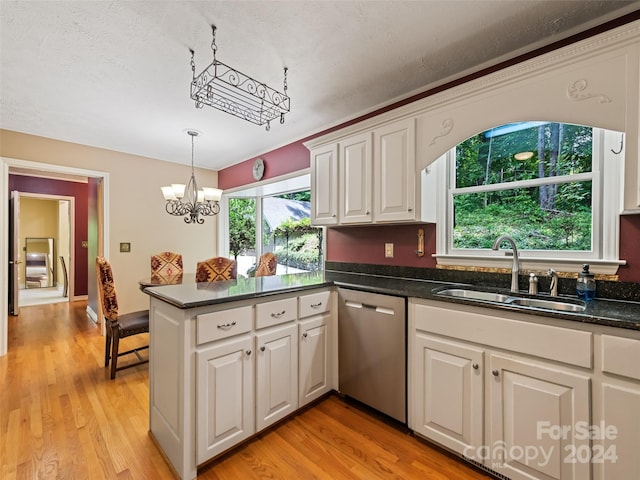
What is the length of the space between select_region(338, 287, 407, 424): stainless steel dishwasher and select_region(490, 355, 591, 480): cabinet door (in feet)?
1.71

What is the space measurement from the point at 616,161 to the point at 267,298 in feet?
7.07

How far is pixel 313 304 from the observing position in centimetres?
213

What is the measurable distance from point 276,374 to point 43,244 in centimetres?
887

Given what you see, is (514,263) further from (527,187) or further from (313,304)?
(313,304)

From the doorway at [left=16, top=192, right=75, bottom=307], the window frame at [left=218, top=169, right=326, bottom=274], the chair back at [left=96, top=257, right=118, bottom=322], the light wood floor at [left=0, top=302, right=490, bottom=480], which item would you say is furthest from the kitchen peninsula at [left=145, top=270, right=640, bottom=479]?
the doorway at [left=16, top=192, right=75, bottom=307]

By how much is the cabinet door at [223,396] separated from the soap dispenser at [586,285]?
1.87 m

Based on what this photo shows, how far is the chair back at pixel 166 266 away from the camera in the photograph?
12.0 feet

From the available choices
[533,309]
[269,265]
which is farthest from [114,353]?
[533,309]

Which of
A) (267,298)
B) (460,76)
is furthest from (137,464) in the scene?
(460,76)

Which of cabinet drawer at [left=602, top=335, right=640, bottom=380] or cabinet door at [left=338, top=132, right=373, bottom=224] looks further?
cabinet door at [left=338, top=132, right=373, bottom=224]

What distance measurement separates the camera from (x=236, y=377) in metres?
1.66

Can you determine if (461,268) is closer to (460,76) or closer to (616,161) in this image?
(616,161)

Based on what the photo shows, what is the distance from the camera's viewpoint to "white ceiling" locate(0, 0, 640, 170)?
1.58 m

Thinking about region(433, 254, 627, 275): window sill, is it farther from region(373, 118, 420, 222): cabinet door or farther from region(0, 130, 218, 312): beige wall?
region(0, 130, 218, 312): beige wall
